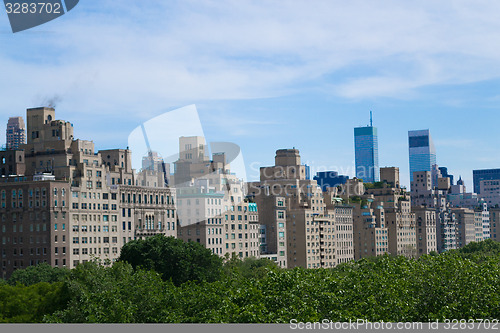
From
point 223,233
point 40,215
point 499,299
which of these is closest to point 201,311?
point 499,299

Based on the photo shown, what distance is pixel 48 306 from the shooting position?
3305 inches

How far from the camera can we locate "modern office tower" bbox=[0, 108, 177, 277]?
144 metres

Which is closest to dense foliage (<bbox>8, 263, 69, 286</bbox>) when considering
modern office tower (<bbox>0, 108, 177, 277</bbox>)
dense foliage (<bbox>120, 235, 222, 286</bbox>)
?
dense foliage (<bbox>120, 235, 222, 286</bbox>)

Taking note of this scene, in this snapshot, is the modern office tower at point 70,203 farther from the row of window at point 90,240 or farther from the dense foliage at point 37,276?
the dense foliage at point 37,276

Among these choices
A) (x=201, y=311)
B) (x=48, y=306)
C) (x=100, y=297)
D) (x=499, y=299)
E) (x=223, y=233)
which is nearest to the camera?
(x=499, y=299)

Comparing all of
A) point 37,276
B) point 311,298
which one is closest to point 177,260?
point 37,276

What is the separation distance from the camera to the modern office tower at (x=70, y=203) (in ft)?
474

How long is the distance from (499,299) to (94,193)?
4436 inches

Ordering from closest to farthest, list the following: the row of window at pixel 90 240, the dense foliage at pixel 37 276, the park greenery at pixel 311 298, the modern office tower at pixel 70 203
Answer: the park greenery at pixel 311 298
the dense foliage at pixel 37 276
the modern office tower at pixel 70 203
the row of window at pixel 90 240

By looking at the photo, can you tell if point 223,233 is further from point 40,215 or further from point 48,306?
point 48,306

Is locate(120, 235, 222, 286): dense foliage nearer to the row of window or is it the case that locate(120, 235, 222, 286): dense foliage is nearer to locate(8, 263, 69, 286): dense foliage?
locate(8, 263, 69, 286): dense foliage

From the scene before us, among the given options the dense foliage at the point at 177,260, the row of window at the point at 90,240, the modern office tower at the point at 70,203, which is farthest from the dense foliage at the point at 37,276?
the row of window at the point at 90,240

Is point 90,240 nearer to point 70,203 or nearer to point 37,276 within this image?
point 70,203

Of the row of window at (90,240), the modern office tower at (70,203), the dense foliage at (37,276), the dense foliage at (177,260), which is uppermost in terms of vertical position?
the modern office tower at (70,203)
